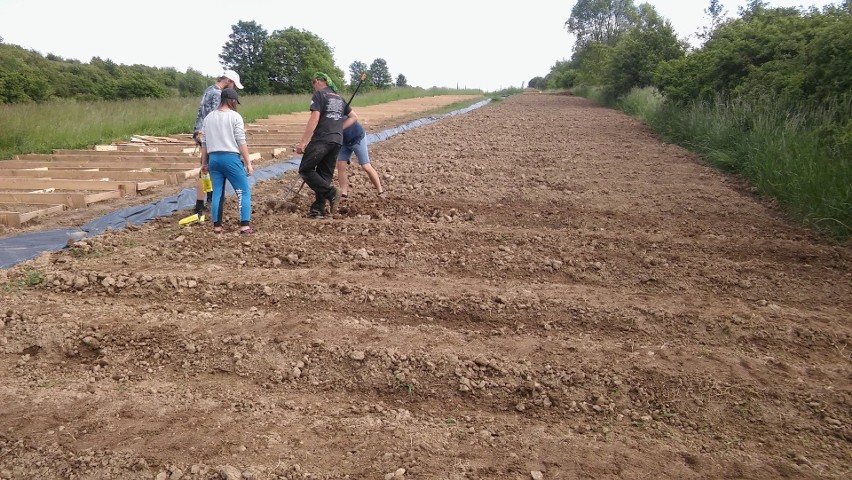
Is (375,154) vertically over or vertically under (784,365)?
over

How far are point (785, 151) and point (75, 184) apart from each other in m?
9.19

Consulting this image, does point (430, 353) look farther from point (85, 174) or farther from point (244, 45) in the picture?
point (244, 45)

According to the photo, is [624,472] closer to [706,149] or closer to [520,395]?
[520,395]

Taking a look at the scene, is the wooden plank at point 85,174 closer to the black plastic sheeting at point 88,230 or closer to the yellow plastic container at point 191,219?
the black plastic sheeting at point 88,230

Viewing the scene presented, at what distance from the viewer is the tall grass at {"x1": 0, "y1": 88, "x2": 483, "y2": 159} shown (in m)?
10.9

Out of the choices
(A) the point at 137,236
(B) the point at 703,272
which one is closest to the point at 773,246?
(B) the point at 703,272

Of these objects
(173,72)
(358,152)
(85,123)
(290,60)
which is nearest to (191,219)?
(358,152)

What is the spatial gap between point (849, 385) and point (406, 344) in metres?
2.32

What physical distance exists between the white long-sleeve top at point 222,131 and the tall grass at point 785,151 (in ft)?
18.5

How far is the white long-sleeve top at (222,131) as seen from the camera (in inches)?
191

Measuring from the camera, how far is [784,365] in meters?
2.95

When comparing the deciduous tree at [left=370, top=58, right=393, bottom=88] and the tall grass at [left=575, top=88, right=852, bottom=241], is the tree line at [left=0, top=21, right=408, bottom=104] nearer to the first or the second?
the tall grass at [left=575, top=88, right=852, bottom=241]

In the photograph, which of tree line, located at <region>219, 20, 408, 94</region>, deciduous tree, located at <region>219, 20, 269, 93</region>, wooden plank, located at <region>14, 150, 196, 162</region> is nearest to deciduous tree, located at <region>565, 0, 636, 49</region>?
tree line, located at <region>219, 20, 408, 94</region>

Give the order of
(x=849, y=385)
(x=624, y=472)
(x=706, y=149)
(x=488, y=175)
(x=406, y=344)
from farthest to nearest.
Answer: (x=706, y=149) < (x=488, y=175) < (x=406, y=344) < (x=849, y=385) < (x=624, y=472)
